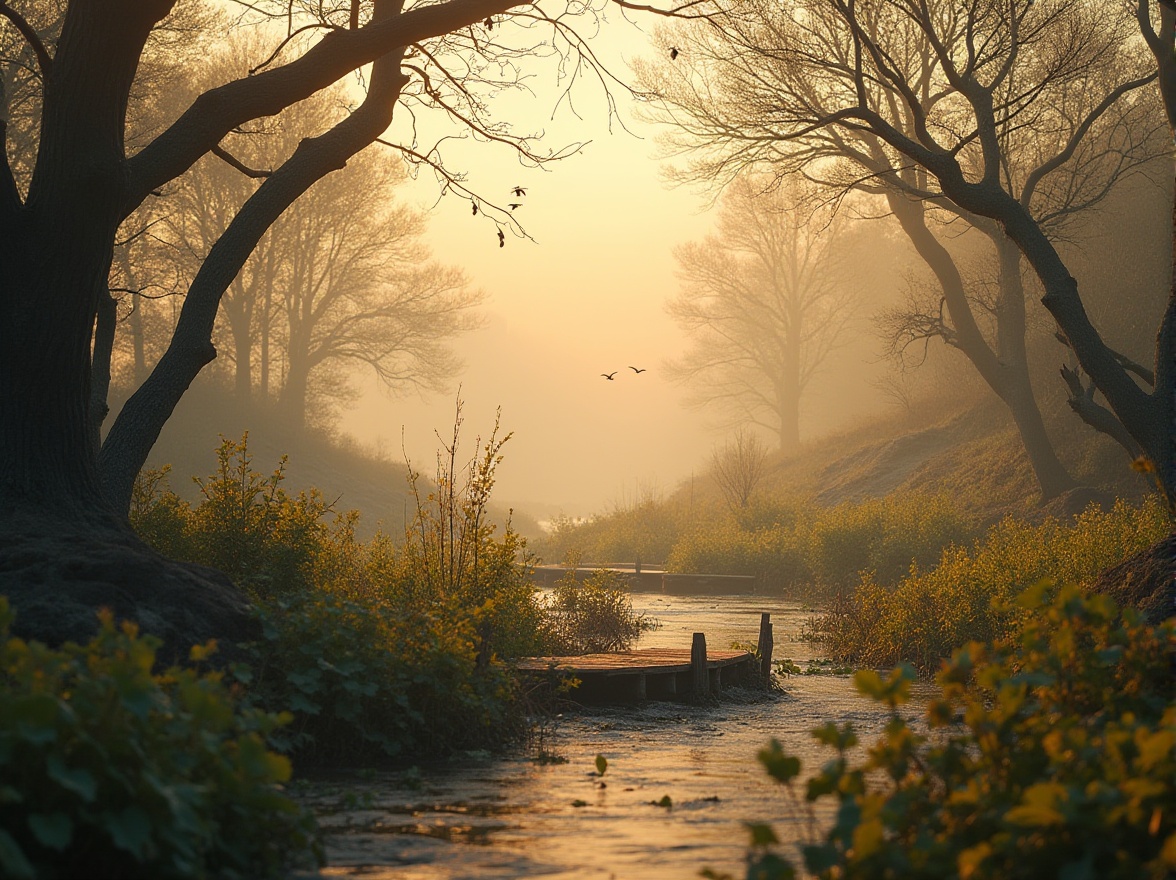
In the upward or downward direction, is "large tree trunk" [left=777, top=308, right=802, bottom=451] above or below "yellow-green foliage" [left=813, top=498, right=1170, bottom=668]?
above

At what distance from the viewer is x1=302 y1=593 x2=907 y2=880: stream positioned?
4879 mm

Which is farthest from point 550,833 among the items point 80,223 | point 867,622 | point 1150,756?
point 867,622

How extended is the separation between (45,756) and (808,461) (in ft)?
122

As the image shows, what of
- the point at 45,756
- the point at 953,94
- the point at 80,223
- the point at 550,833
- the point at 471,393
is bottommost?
the point at 550,833

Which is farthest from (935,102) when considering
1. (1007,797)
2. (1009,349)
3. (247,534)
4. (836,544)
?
(1007,797)

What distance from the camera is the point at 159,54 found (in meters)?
24.8

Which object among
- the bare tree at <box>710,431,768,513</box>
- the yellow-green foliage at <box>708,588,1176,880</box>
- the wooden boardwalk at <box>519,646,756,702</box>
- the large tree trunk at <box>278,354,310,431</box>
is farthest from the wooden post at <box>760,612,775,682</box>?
the large tree trunk at <box>278,354,310,431</box>

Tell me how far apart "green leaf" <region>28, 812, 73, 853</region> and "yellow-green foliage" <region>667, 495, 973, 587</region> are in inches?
696

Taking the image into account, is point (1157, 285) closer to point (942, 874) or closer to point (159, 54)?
point (159, 54)

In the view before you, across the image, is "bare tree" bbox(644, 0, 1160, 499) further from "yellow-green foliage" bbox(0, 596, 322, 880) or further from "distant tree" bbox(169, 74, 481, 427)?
"distant tree" bbox(169, 74, 481, 427)

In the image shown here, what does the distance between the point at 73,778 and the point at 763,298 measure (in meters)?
47.0

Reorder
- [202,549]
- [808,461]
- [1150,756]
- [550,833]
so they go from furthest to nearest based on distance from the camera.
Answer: [808,461] < [202,549] < [550,833] < [1150,756]

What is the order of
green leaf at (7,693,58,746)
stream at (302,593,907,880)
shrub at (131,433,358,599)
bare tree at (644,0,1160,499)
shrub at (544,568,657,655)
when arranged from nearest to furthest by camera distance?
green leaf at (7,693,58,746)
stream at (302,593,907,880)
shrub at (131,433,358,599)
shrub at (544,568,657,655)
bare tree at (644,0,1160,499)

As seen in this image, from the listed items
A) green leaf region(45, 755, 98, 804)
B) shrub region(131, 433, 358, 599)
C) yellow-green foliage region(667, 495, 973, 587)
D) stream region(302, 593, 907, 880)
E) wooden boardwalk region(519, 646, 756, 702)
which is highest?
yellow-green foliage region(667, 495, 973, 587)
